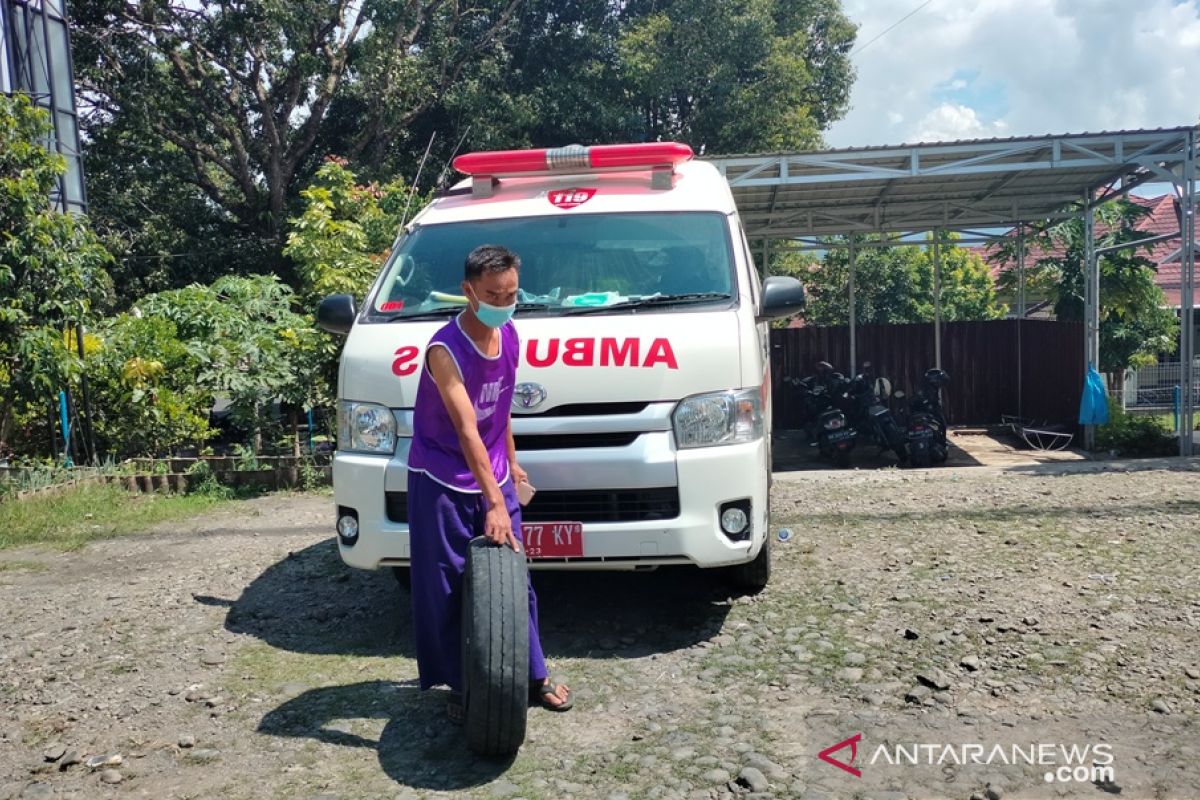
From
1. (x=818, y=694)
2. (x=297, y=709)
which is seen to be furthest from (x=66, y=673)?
(x=818, y=694)

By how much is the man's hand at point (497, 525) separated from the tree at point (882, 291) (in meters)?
19.7

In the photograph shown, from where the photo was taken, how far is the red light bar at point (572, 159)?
546cm

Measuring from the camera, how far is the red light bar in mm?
5457

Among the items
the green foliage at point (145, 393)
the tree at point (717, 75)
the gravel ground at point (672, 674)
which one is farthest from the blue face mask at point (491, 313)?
the tree at point (717, 75)

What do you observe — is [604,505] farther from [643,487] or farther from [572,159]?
[572,159]

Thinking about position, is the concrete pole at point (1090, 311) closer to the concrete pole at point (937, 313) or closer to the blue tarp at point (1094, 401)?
the blue tarp at point (1094, 401)

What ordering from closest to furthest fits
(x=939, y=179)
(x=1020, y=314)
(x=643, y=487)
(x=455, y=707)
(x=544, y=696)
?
(x=455, y=707)
(x=544, y=696)
(x=643, y=487)
(x=939, y=179)
(x=1020, y=314)

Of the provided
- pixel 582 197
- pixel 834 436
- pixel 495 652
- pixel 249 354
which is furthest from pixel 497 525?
pixel 834 436

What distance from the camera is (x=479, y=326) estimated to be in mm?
3664

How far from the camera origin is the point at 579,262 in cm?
510

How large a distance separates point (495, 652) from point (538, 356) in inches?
56.2

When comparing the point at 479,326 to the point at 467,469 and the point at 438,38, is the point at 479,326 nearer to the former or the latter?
the point at 467,469

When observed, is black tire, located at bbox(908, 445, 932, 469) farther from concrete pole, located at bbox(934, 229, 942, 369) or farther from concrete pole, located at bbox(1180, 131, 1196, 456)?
concrete pole, located at bbox(934, 229, 942, 369)

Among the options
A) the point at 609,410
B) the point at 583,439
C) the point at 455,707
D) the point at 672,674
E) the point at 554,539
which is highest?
the point at 609,410
